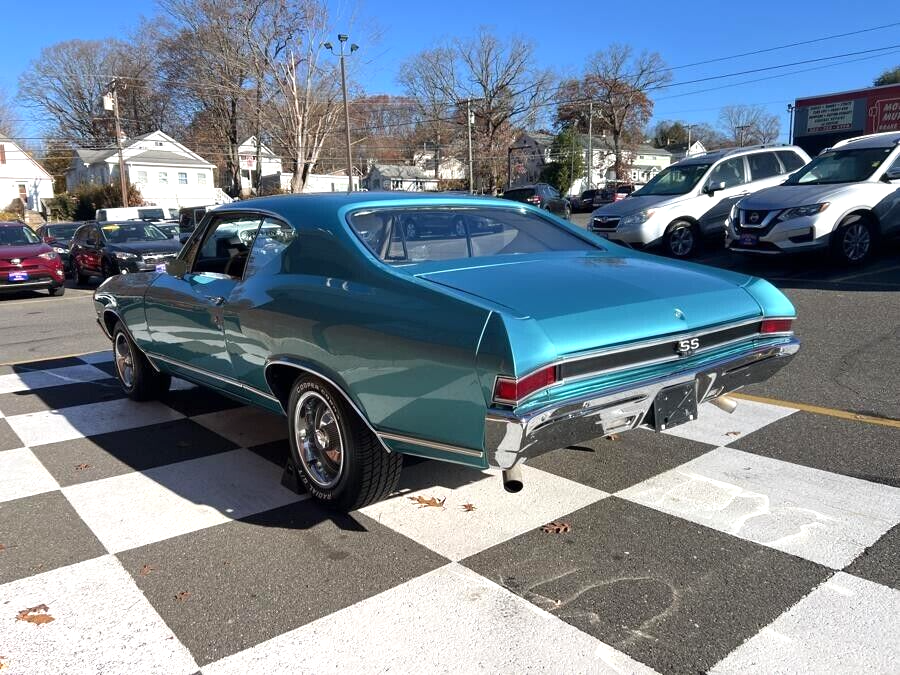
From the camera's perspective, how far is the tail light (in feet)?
8.89

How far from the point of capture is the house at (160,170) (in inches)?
2309

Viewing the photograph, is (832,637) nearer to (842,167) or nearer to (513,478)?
(513,478)

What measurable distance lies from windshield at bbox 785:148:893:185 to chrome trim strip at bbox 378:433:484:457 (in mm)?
10170

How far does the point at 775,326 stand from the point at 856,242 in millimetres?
8214

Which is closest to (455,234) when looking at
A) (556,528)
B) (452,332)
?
(452,332)

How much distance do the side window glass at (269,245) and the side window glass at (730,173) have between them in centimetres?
1109

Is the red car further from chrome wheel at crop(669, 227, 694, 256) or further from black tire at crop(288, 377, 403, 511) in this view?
black tire at crop(288, 377, 403, 511)

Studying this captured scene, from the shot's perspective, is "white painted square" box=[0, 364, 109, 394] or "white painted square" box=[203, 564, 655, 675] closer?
"white painted square" box=[203, 564, 655, 675]

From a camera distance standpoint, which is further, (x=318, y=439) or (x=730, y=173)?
(x=730, y=173)

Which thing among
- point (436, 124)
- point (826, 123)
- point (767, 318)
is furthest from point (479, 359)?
point (436, 124)

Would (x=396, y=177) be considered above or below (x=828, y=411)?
above

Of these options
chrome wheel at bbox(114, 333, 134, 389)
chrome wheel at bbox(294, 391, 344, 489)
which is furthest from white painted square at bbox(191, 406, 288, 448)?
chrome wheel at bbox(294, 391, 344, 489)

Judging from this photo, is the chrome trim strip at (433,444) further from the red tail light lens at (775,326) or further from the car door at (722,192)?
the car door at (722,192)

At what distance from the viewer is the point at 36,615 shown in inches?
114
